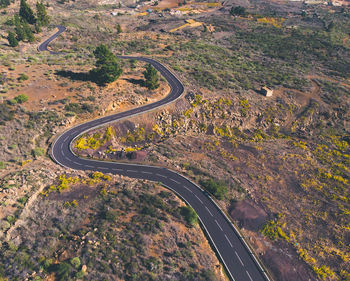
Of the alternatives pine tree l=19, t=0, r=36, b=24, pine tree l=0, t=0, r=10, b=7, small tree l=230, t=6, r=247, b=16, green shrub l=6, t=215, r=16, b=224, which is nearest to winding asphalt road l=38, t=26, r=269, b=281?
green shrub l=6, t=215, r=16, b=224

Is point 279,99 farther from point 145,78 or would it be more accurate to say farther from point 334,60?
point 334,60

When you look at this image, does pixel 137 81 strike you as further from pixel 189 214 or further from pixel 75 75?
pixel 189 214

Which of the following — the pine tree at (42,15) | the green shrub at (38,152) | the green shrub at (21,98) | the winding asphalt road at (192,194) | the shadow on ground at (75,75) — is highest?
the pine tree at (42,15)

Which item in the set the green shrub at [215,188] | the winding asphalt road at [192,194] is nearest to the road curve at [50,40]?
the winding asphalt road at [192,194]

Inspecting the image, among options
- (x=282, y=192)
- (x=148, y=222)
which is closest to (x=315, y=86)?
(x=282, y=192)

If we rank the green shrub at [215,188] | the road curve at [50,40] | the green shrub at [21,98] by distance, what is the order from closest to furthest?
the green shrub at [215,188], the green shrub at [21,98], the road curve at [50,40]

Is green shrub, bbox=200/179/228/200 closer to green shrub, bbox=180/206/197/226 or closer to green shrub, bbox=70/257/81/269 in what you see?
green shrub, bbox=180/206/197/226

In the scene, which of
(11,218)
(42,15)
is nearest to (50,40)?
(42,15)

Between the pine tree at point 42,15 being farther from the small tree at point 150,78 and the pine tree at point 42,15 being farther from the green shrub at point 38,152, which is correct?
the green shrub at point 38,152
